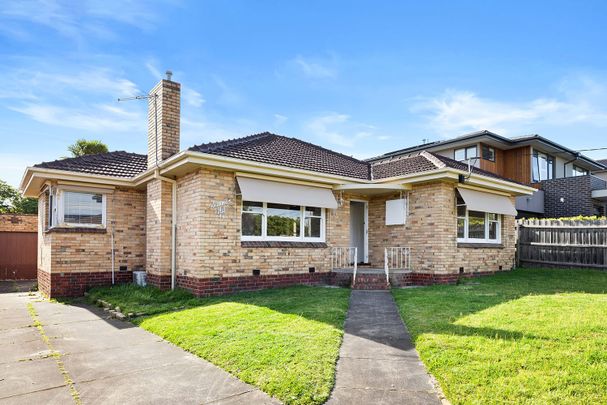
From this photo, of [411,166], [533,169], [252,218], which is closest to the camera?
[252,218]

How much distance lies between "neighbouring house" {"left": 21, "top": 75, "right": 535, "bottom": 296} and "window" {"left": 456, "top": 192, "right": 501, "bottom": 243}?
0.07 m

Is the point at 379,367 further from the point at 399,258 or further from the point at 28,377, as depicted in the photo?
the point at 399,258

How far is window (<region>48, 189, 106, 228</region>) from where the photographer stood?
12.0 metres

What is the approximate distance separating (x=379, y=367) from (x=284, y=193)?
6773 mm

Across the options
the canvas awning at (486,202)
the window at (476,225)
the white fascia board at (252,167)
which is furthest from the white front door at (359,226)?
the canvas awning at (486,202)

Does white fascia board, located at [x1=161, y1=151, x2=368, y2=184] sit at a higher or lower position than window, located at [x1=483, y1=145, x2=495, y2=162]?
lower

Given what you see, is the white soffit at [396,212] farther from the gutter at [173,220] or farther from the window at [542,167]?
the window at [542,167]

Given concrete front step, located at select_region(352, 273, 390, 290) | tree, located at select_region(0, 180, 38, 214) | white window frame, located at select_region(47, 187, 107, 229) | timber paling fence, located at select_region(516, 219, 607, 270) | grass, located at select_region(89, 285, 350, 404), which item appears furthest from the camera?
tree, located at select_region(0, 180, 38, 214)

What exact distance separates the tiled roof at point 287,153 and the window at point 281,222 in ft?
3.84

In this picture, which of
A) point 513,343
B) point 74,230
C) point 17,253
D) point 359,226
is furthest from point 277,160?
point 17,253

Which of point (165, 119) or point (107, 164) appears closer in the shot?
point (165, 119)

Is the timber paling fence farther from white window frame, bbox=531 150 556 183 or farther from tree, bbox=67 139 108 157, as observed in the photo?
tree, bbox=67 139 108 157

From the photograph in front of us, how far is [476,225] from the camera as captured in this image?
45.3 ft

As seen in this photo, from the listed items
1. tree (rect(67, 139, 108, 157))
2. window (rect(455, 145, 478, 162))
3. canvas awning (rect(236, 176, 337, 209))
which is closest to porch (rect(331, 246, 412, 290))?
canvas awning (rect(236, 176, 337, 209))
